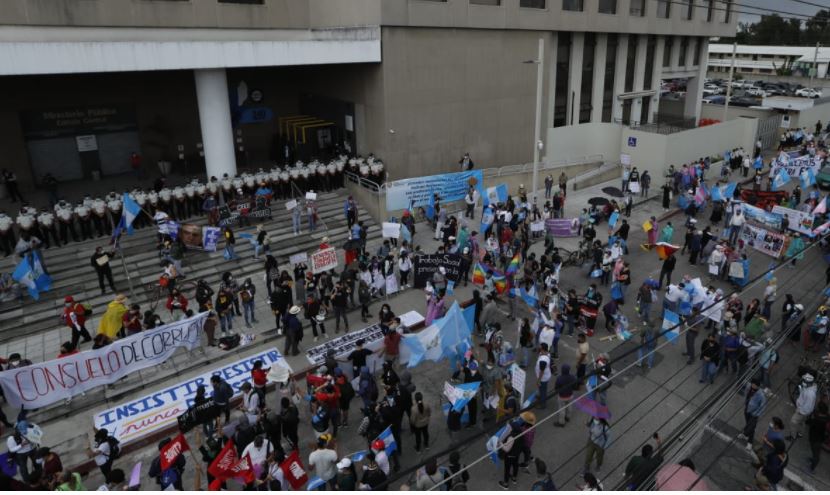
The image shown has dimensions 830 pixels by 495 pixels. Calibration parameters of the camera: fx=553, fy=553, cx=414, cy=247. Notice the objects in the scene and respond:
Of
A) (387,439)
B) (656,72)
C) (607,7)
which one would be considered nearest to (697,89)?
(656,72)

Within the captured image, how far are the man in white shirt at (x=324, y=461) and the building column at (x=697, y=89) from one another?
4731cm

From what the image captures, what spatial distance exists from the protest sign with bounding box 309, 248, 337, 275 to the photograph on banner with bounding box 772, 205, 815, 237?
17.2 metres

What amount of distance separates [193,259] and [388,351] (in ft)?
32.8

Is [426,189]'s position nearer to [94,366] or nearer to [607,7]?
[94,366]

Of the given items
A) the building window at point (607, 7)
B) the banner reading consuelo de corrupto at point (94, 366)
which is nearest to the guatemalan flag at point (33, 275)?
the banner reading consuelo de corrupto at point (94, 366)

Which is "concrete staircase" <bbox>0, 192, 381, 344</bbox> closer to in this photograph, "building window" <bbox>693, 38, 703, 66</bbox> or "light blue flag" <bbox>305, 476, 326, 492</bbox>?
"light blue flag" <bbox>305, 476, 326, 492</bbox>

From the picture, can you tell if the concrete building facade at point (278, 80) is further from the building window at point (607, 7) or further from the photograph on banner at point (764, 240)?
the photograph on banner at point (764, 240)

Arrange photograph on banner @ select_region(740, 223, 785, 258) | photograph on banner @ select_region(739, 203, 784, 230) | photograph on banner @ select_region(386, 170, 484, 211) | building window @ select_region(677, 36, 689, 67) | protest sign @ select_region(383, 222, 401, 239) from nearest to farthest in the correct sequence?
photograph on banner @ select_region(740, 223, 785, 258)
protest sign @ select_region(383, 222, 401, 239)
photograph on banner @ select_region(739, 203, 784, 230)
photograph on banner @ select_region(386, 170, 484, 211)
building window @ select_region(677, 36, 689, 67)

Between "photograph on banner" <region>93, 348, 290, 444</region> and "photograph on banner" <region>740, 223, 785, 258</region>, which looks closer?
"photograph on banner" <region>93, 348, 290, 444</region>

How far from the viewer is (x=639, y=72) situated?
133 feet

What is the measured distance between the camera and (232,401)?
13.6 metres

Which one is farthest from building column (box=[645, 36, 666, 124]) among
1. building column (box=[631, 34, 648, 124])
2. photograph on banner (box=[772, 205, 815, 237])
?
photograph on banner (box=[772, 205, 815, 237])

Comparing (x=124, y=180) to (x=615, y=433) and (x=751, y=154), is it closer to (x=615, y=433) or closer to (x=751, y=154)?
(x=615, y=433)

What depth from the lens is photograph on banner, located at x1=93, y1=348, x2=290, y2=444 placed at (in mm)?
12633
